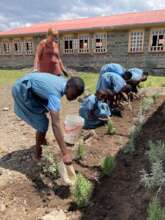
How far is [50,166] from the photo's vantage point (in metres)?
3.39

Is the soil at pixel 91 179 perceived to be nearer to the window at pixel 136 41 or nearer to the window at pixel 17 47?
the window at pixel 136 41

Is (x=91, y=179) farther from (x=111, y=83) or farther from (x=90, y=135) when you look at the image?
(x=111, y=83)

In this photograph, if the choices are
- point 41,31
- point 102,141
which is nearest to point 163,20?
point 41,31

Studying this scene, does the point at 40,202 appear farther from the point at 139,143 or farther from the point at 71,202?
the point at 139,143

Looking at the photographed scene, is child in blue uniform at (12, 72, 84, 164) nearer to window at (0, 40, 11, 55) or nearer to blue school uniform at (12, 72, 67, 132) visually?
blue school uniform at (12, 72, 67, 132)

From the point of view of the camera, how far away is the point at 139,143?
4355 millimetres

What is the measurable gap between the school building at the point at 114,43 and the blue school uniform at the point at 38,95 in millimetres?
13870

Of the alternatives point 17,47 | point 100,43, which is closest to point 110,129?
point 100,43

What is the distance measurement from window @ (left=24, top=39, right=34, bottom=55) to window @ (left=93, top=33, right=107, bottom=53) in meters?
5.60

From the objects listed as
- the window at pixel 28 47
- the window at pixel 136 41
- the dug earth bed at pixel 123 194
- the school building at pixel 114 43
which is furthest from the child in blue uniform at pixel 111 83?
the window at pixel 28 47

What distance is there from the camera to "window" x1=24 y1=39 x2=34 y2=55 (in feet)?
71.7

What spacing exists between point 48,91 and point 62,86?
0.57ft

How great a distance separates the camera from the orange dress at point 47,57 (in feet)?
19.0

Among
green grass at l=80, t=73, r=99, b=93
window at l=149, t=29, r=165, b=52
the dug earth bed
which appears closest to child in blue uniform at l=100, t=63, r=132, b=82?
the dug earth bed
